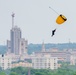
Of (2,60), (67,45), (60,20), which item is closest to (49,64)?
(2,60)

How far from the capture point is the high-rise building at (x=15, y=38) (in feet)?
305

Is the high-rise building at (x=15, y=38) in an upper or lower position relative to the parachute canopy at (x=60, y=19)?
upper

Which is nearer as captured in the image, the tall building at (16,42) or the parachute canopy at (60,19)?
the parachute canopy at (60,19)

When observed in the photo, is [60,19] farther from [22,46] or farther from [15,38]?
[15,38]

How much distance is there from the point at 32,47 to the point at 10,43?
76.6ft

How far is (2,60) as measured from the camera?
3093 inches

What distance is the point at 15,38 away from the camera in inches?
3698

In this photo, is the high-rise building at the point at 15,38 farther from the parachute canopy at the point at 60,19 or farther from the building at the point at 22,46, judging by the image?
the parachute canopy at the point at 60,19

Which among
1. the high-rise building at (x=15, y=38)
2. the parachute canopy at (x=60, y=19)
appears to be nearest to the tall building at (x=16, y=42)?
the high-rise building at (x=15, y=38)

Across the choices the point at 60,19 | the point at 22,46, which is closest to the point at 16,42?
the point at 22,46

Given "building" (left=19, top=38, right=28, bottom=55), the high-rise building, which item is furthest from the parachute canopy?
"building" (left=19, top=38, right=28, bottom=55)

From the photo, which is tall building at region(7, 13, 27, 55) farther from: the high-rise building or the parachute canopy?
the parachute canopy

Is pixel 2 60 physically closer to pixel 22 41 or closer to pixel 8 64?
pixel 8 64

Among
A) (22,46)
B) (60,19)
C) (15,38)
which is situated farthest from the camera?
(15,38)
